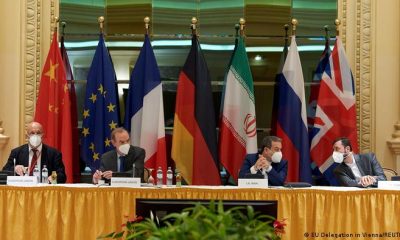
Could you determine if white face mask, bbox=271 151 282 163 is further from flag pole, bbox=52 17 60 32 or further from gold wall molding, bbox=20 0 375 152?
flag pole, bbox=52 17 60 32

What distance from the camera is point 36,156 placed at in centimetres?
755

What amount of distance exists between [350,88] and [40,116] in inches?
144

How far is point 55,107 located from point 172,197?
2.81 meters

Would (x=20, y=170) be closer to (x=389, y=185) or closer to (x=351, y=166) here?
(x=351, y=166)

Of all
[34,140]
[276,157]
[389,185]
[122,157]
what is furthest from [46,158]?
[389,185]

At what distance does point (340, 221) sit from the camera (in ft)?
20.8

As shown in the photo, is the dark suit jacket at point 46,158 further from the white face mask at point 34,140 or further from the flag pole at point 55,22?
the flag pole at point 55,22

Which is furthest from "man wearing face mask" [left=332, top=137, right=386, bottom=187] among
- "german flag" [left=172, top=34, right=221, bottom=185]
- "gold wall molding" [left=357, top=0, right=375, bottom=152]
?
"german flag" [left=172, top=34, right=221, bottom=185]

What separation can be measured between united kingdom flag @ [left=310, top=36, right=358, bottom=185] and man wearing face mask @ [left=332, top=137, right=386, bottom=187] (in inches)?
45.4

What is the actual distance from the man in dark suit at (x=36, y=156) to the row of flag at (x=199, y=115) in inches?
37.4

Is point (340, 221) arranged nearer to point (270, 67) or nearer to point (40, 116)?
point (270, 67)

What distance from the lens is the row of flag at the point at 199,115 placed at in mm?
8531

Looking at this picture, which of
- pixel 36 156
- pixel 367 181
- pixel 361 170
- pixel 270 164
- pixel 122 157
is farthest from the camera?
pixel 36 156

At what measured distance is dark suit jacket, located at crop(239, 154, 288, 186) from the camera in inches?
271
